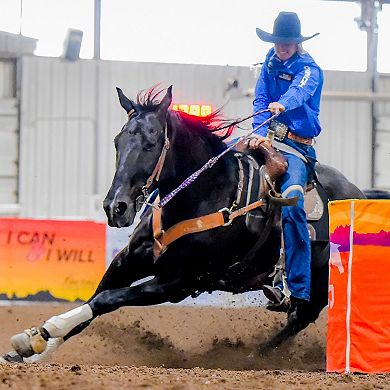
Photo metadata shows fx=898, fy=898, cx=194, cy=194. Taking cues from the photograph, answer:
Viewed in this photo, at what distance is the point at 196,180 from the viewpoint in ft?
18.2

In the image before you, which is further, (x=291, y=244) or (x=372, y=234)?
(x=291, y=244)

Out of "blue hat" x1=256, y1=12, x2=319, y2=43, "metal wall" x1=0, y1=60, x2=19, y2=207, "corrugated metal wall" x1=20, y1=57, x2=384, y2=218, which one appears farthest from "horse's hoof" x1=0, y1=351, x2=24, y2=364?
"metal wall" x1=0, y1=60, x2=19, y2=207

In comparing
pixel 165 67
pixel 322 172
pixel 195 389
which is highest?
pixel 165 67

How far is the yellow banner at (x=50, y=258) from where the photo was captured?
938 cm

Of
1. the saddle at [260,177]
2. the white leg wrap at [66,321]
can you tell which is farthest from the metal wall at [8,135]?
the white leg wrap at [66,321]

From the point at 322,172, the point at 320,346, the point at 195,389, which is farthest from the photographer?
the point at 320,346

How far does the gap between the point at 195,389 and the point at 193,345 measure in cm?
369

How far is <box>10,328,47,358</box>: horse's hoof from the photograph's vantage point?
500cm

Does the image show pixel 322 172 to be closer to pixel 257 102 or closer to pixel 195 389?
pixel 257 102

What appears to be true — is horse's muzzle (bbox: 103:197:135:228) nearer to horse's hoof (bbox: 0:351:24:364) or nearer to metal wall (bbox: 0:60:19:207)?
horse's hoof (bbox: 0:351:24:364)

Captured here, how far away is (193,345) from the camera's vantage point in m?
7.63

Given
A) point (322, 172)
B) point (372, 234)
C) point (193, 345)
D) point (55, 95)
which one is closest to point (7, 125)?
point (55, 95)

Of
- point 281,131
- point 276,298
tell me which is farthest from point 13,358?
point 281,131

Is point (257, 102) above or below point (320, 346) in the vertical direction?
above
